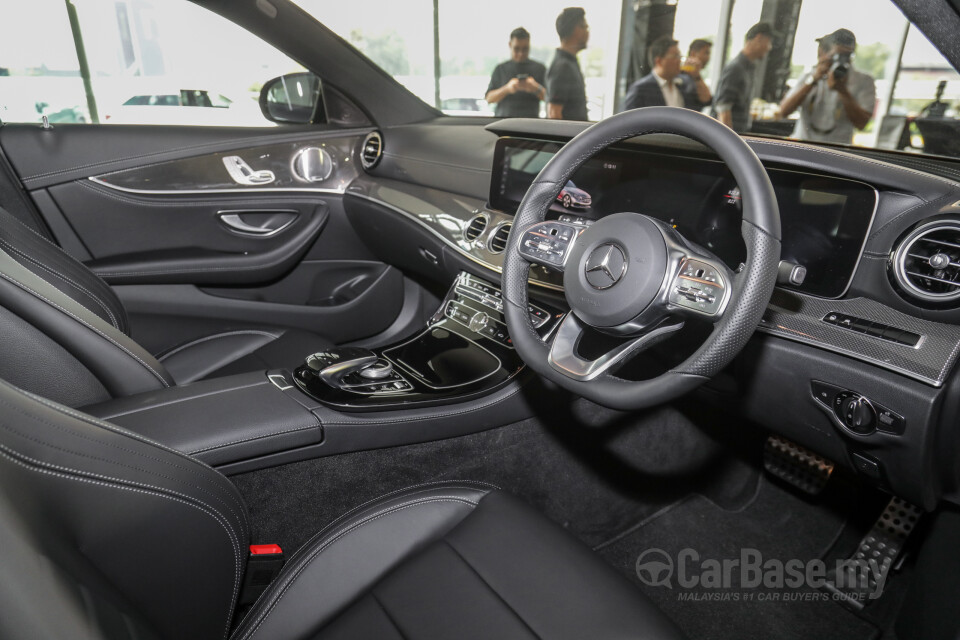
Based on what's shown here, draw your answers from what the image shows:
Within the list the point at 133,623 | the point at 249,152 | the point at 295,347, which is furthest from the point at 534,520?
the point at 249,152

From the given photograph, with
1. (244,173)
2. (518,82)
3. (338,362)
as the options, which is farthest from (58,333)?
(518,82)

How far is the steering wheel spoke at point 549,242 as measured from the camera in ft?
3.63

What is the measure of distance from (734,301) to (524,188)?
0.96m

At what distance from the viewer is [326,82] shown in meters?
2.27

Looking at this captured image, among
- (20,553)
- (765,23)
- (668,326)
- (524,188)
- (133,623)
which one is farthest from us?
(765,23)

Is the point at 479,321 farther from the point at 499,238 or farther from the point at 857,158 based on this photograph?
the point at 857,158

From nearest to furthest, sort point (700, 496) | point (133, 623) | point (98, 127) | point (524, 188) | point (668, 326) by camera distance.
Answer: point (133, 623), point (668, 326), point (524, 188), point (700, 496), point (98, 127)

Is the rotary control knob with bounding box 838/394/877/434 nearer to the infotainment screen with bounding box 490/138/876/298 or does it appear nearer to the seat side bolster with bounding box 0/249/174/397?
the infotainment screen with bounding box 490/138/876/298

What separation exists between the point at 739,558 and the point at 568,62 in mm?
2297

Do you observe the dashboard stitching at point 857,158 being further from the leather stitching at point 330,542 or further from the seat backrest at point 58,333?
the seat backrest at point 58,333

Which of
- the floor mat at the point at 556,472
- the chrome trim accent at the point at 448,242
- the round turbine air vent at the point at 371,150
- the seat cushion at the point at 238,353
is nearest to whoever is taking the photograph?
the floor mat at the point at 556,472

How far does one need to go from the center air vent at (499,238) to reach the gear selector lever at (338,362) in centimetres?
42

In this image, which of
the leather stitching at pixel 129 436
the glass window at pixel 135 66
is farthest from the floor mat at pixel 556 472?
the glass window at pixel 135 66

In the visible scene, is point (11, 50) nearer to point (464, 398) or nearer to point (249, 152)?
point (249, 152)
